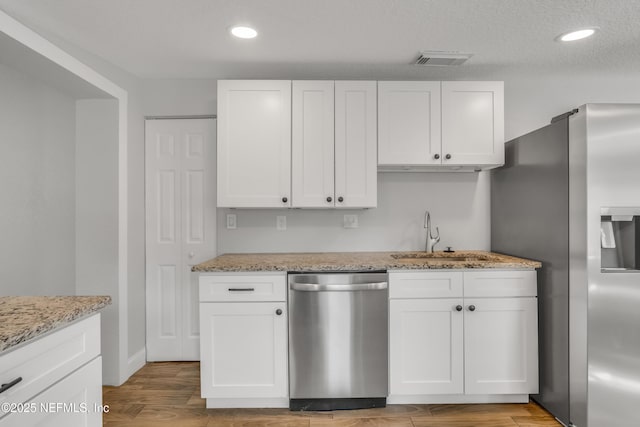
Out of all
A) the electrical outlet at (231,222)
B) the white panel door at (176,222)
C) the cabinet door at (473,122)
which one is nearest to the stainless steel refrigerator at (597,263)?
the cabinet door at (473,122)

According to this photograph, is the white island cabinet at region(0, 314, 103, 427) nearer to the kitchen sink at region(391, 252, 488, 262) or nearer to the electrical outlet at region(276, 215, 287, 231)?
the electrical outlet at region(276, 215, 287, 231)

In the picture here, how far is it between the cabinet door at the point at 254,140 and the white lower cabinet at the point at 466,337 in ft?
3.60

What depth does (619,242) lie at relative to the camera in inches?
81.6

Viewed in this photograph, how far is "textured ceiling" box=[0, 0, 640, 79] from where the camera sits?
191cm

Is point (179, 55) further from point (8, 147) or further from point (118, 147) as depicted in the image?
point (8, 147)

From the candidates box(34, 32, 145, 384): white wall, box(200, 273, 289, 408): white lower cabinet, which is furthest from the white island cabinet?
box(34, 32, 145, 384): white wall

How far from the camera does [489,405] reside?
93.6 inches

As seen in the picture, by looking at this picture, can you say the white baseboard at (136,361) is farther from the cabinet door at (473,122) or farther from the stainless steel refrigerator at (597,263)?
the stainless steel refrigerator at (597,263)

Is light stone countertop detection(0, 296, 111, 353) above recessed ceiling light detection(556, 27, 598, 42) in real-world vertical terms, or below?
below

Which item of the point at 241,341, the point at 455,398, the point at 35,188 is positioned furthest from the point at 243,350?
the point at 35,188

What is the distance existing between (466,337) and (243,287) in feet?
4.68

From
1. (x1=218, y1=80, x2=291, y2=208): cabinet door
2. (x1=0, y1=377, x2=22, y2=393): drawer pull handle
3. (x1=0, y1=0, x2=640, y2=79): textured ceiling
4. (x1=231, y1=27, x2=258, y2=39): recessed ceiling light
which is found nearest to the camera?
(x1=0, y1=377, x2=22, y2=393): drawer pull handle

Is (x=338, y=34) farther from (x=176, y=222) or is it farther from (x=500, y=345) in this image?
(x=500, y=345)

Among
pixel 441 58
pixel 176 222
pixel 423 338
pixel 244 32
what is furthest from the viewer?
pixel 176 222
